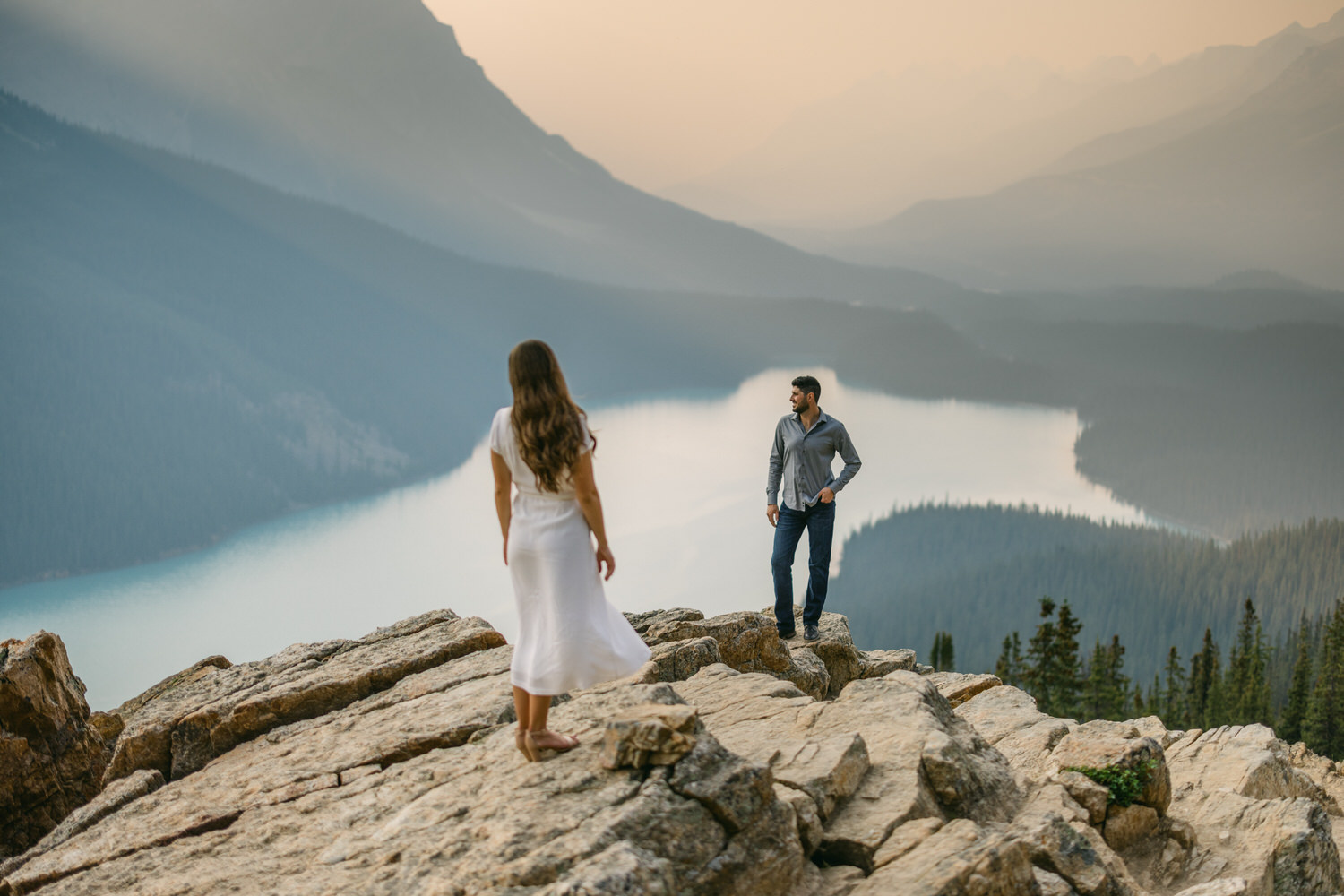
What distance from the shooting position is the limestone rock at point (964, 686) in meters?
11.8

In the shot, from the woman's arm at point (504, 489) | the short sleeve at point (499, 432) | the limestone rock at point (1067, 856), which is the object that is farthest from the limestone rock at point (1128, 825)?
the short sleeve at point (499, 432)

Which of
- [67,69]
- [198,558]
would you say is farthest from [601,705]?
[67,69]

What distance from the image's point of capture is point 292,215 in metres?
184

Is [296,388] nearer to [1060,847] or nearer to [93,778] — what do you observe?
[93,778]

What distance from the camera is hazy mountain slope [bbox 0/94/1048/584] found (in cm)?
9244

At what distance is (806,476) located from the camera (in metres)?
9.38

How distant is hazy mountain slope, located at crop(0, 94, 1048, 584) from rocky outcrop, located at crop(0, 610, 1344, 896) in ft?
319

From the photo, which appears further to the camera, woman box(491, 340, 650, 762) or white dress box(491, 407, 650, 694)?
white dress box(491, 407, 650, 694)

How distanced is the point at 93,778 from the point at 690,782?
954cm

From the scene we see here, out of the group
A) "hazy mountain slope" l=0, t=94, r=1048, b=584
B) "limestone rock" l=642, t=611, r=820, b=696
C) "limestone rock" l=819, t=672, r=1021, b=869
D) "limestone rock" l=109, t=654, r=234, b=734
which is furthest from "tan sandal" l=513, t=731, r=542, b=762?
"hazy mountain slope" l=0, t=94, r=1048, b=584

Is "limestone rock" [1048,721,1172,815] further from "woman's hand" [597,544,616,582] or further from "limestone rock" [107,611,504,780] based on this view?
"limestone rock" [107,611,504,780]

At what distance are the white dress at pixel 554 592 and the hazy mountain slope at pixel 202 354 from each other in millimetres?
101200

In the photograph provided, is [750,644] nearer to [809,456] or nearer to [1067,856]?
[809,456]

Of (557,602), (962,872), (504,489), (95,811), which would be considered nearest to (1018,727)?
(962,872)
